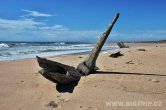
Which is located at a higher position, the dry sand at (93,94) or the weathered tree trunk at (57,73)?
the weathered tree trunk at (57,73)

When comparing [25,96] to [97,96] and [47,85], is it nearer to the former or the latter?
[47,85]

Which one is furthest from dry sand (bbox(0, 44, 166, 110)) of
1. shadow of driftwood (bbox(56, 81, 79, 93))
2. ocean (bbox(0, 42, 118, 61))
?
ocean (bbox(0, 42, 118, 61))

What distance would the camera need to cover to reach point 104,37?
362 inches

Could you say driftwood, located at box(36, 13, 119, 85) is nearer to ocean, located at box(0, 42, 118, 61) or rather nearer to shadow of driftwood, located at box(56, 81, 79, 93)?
shadow of driftwood, located at box(56, 81, 79, 93)

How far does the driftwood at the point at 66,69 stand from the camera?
7168mm

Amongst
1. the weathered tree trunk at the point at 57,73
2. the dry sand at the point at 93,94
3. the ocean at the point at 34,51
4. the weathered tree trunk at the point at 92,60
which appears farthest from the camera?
the ocean at the point at 34,51

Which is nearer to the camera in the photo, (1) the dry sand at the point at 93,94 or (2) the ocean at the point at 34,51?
(1) the dry sand at the point at 93,94

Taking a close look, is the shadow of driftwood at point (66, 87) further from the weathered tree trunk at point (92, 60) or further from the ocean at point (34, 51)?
the ocean at point (34, 51)

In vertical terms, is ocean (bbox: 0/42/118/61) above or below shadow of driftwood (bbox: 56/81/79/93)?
below

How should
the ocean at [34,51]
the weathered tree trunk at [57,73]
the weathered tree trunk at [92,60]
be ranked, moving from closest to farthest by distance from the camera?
the weathered tree trunk at [57,73]
the weathered tree trunk at [92,60]
the ocean at [34,51]

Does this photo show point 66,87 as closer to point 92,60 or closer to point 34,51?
point 92,60

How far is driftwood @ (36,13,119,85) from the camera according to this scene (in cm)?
717

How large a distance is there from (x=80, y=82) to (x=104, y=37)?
7.07 feet

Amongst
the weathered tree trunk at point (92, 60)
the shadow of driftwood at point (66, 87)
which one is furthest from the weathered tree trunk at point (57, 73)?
the weathered tree trunk at point (92, 60)
